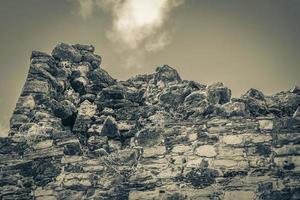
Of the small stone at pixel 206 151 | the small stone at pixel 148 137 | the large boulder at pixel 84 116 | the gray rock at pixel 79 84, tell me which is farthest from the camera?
the gray rock at pixel 79 84

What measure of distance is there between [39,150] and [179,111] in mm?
3265

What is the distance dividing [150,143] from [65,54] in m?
4.32

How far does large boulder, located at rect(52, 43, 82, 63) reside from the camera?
12776 millimetres

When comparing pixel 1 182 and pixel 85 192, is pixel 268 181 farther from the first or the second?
pixel 1 182

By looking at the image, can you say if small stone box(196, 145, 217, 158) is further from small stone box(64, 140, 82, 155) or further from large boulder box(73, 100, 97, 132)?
large boulder box(73, 100, 97, 132)

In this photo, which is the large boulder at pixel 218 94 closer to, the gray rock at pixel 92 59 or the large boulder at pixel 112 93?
the large boulder at pixel 112 93

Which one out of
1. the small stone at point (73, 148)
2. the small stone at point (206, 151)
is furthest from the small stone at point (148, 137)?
the small stone at point (73, 148)

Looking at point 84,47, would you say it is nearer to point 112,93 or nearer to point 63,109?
point 112,93

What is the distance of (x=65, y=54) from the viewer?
12859 millimetres

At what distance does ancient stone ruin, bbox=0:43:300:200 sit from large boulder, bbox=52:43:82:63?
0.89 meters

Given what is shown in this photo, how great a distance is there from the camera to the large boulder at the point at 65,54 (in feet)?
41.9

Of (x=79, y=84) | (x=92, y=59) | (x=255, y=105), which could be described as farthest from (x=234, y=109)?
(x=92, y=59)

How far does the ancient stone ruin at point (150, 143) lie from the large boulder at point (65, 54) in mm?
895

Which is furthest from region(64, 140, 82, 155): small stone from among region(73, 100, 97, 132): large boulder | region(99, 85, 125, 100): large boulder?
region(99, 85, 125, 100): large boulder
